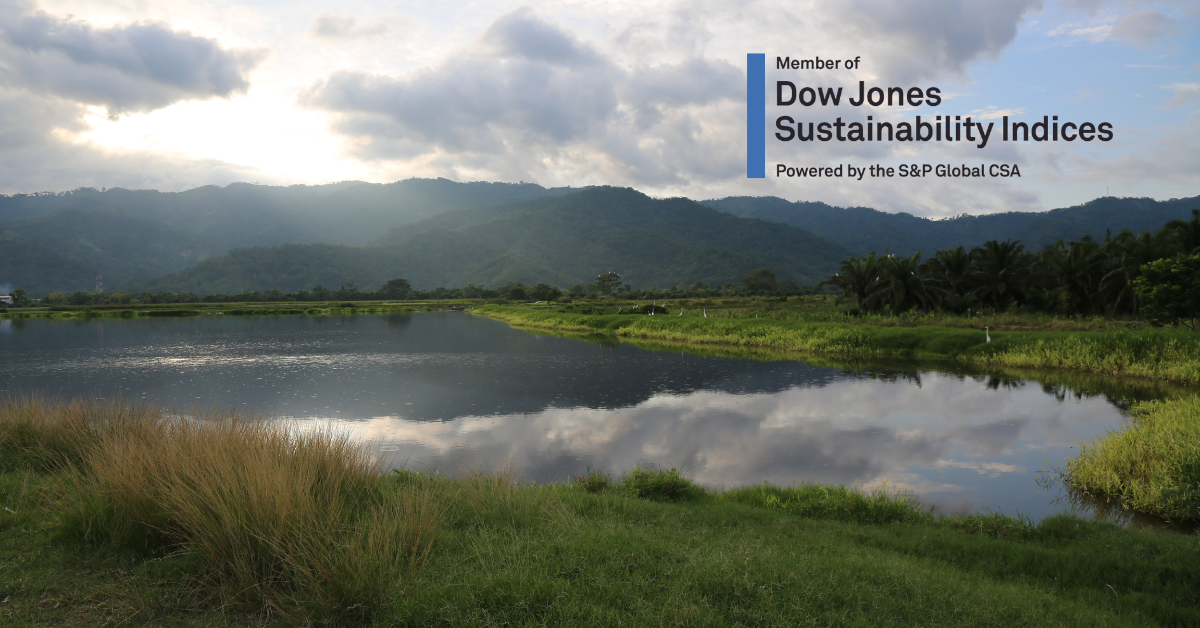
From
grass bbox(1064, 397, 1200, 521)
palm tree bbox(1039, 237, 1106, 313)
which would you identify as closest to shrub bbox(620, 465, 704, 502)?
grass bbox(1064, 397, 1200, 521)

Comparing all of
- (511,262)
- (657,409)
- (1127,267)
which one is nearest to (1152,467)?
(657,409)

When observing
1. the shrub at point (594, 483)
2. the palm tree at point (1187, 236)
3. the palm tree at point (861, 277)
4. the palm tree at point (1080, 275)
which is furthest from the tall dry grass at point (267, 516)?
the palm tree at point (1080, 275)

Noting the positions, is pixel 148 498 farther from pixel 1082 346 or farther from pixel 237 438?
pixel 1082 346

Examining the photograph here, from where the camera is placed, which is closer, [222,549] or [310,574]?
[310,574]

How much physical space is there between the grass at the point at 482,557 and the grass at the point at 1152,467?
1743 mm

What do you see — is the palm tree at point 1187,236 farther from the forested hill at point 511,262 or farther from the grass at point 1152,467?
the forested hill at point 511,262

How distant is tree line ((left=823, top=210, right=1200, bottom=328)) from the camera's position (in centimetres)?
3356

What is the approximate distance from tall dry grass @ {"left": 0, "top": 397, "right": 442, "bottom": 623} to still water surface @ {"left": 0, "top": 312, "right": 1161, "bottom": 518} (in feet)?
14.9

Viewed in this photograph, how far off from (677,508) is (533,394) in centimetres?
1215

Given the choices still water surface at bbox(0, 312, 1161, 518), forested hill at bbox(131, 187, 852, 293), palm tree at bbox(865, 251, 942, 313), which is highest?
forested hill at bbox(131, 187, 852, 293)

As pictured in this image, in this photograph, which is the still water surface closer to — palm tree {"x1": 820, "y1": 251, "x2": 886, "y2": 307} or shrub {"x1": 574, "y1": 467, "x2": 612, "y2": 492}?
shrub {"x1": 574, "y1": 467, "x2": 612, "y2": 492}

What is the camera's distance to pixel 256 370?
81.4 ft

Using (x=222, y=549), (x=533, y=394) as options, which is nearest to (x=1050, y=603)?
(x=222, y=549)

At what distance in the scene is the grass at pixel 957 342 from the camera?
1944cm
